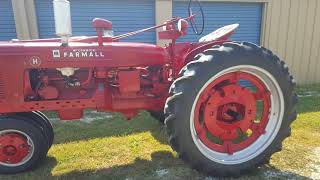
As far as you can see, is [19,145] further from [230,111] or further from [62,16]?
[230,111]

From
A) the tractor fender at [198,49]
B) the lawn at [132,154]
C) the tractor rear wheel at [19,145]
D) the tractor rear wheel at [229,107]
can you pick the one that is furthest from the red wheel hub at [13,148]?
the tractor fender at [198,49]

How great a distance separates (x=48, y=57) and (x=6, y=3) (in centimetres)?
446

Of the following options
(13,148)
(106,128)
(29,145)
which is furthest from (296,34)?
(13,148)

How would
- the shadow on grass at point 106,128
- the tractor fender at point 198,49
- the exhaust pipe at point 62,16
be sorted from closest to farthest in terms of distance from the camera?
the exhaust pipe at point 62,16
the tractor fender at point 198,49
the shadow on grass at point 106,128

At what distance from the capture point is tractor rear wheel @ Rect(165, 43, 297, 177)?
3.05m

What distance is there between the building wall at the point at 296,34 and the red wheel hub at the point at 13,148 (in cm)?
678

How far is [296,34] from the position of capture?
8.67 m

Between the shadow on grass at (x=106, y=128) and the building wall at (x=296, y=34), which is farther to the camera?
the building wall at (x=296, y=34)

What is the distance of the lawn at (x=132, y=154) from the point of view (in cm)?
349

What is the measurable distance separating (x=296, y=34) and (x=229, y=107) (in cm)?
615

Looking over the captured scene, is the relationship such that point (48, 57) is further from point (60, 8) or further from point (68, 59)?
point (60, 8)

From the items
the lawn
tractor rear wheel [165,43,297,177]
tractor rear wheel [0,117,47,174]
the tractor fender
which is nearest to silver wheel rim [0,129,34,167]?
tractor rear wheel [0,117,47,174]

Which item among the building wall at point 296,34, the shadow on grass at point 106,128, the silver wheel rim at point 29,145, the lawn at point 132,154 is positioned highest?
the building wall at point 296,34

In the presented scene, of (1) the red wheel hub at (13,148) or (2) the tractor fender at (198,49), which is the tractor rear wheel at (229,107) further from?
(1) the red wheel hub at (13,148)
